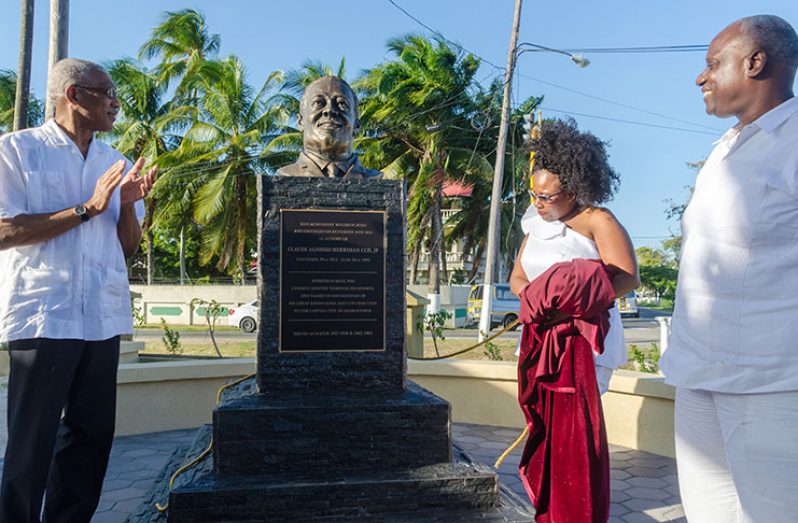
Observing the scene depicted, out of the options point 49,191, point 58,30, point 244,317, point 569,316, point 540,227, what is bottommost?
point 244,317

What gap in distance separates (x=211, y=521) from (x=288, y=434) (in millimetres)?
503

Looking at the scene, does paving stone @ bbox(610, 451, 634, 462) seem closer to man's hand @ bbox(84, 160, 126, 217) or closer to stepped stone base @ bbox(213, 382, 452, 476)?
stepped stone base @ bbox(213, 382, 452, 476)

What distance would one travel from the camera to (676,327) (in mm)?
1990

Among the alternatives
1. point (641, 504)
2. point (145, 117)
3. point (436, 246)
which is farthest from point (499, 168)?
point (145, 117)

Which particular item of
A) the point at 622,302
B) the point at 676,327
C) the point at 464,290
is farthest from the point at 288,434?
the point at 622,302

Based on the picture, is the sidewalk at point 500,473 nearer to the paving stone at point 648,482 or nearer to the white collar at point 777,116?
the paving stone at point 648,482

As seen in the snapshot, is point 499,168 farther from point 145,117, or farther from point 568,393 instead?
point 145,117

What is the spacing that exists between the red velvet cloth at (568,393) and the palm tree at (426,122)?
18875mm

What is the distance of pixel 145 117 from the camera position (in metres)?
25.4

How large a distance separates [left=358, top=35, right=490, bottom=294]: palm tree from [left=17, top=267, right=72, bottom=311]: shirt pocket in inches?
760

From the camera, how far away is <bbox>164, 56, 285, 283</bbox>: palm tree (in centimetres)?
2231

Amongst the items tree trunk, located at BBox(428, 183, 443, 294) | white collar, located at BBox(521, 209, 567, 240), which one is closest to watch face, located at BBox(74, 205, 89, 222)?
white collar, located at BBox(521, 209, 567, 240)

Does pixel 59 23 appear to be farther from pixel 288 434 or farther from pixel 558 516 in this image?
pixel 558 516

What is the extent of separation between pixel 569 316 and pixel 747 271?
3.24ft
